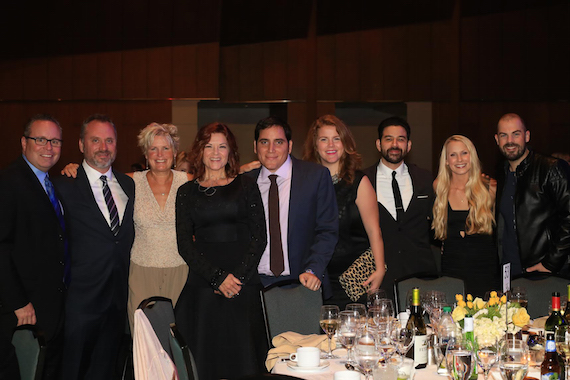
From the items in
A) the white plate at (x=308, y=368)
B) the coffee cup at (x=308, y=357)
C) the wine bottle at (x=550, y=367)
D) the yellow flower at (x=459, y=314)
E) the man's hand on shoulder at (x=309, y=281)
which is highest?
the yellow flower at (x=459, y=314)

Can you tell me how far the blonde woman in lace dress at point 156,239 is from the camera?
153 inches

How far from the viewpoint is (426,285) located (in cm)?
377

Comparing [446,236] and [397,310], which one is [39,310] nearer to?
[397,310]

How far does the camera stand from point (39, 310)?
3.60 meters

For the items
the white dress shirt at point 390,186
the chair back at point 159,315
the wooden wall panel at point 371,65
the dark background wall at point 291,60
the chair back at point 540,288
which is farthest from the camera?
the wooden wall panel at point 371,65

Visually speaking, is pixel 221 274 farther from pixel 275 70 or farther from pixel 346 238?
pixel 275 70

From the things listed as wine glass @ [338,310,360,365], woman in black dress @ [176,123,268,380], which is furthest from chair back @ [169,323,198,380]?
woman in black dress @ [176,123,268,380]

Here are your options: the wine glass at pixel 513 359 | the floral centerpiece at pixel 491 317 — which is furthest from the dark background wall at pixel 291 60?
the wine glass at pixel 513 359

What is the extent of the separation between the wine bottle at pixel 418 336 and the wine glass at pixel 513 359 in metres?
0.34

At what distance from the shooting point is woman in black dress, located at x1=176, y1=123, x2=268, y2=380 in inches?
141

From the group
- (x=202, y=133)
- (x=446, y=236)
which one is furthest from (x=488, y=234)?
(x=202, y=133)

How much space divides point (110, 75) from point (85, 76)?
0.37 metres

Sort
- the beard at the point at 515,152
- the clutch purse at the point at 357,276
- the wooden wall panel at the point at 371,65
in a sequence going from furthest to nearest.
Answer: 1. the wooden wall panel at the point at 371,65
2. the beard at the point at 515,152
3. the clutch purse at the point at 357,276

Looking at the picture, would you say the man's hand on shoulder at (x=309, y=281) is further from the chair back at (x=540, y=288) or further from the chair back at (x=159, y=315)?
the chair back at (x=540, y=288)
